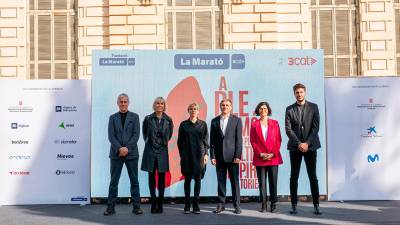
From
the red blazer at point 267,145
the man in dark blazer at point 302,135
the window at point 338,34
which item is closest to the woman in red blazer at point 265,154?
the red blazer at point 267,145

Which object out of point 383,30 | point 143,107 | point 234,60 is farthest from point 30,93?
point 383,30

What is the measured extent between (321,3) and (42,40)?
7.71 m

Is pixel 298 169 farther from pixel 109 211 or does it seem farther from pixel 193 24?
pixel 193 24

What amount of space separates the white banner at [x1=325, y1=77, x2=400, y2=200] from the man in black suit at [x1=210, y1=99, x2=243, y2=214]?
6.77 ft

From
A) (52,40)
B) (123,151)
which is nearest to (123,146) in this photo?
(123,151)

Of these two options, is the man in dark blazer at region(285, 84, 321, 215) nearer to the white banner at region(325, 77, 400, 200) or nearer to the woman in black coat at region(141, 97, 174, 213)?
the white banner at region(325, 77, 400, 200)

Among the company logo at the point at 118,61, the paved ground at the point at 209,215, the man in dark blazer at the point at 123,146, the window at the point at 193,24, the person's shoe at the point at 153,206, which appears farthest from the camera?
the window at the point at 193,24

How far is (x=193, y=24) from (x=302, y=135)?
7218 millimetres

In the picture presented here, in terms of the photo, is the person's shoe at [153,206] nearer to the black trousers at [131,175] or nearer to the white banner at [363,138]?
the black trousers at [131,175]

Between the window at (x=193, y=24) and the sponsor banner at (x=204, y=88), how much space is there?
5179 mm

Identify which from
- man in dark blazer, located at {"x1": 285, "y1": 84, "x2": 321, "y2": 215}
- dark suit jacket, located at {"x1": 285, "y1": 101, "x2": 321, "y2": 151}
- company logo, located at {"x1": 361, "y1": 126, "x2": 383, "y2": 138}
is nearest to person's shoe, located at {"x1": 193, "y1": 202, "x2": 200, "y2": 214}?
man in dark blazer, located at {"x1": 285, "y1": 84, "x2": 321, "y2": 215}

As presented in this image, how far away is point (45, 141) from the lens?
9.63 meters

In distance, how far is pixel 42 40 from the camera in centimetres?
1488

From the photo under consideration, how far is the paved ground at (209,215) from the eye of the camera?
775 centimetres
